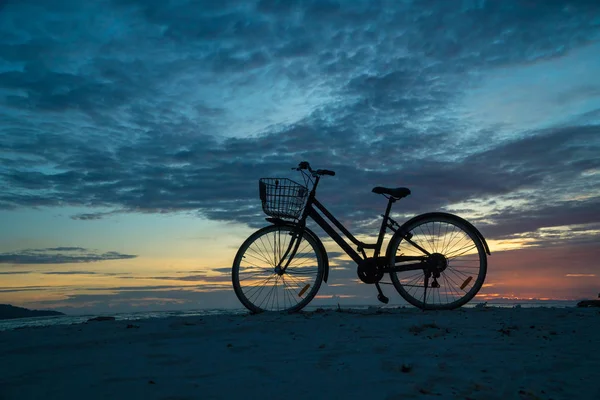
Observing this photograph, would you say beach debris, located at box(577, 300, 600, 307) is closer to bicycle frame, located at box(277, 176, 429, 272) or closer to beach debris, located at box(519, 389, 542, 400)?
bicycle frame, located at box(277, 176, 429, 272)

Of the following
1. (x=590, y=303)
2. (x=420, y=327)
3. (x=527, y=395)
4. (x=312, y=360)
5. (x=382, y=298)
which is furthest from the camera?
(x=590, y=303)

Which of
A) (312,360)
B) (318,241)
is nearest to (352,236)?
(318,241)

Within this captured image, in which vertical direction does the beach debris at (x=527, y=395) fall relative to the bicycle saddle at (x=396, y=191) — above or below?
below

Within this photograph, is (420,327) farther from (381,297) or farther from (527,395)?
(527,395)

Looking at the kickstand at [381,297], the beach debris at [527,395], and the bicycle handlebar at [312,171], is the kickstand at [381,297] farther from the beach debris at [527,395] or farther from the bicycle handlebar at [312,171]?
the beach debris at [527,395]

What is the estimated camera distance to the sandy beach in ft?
10.6

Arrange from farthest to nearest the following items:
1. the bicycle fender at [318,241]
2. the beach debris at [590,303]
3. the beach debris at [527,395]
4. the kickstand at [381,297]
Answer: the beach debris at [590,303] < the bicycle fender at [318,241] < the kickstand at [381,297] < the beach debris at [527,395]

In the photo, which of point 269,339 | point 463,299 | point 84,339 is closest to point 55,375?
point 84,339

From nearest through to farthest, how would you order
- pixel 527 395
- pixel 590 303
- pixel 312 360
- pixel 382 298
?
1. pixel 527 395
2. pixel 312 360
3. pixel 382 298
4. pixel 590 303

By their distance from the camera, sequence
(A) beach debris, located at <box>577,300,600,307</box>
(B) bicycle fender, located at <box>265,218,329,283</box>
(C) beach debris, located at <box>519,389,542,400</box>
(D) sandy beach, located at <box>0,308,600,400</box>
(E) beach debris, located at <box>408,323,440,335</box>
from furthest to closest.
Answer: (A) beach debris, located at <box>577,300,600,307</box> < (B) bicycle fender, located at <box>265,218,329,283</box> < (E) beach debris, located at <box>408,323,440,335</box> < (D) sandy beach, located at <box>0,308,600,400</box> < (C) beach debris, located at <box>519,389,542,400</box>

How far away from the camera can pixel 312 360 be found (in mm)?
3988

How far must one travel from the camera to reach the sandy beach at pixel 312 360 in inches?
127

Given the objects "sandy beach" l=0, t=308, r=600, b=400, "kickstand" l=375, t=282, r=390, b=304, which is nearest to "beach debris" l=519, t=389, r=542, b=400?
"sandy beach" l=0, t=308, r=600, b=400

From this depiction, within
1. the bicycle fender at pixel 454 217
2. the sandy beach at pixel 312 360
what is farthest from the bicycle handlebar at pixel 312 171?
the sandy beach at pixel 312 360
